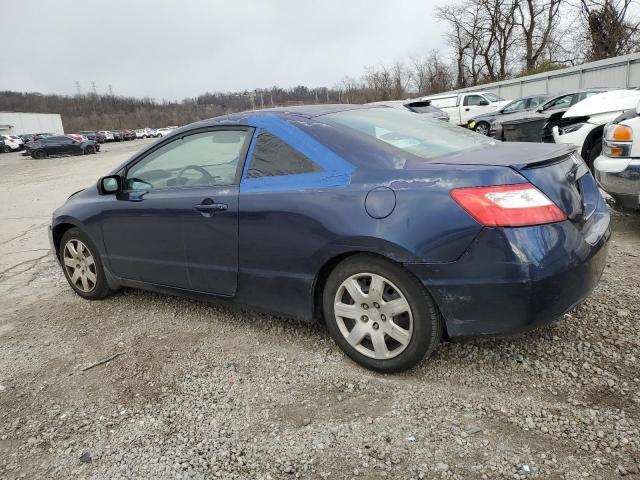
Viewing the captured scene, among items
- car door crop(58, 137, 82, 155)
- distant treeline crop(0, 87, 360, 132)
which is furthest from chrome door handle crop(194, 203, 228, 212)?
distant treeline crop(0, 87, 360, 132)

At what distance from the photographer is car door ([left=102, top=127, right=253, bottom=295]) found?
3.15 metres

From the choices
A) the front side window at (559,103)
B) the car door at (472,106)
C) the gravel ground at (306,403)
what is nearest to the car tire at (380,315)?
the gravel ground at (306,403)

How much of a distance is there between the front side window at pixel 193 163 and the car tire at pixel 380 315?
0.99 meters

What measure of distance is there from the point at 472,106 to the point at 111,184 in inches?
862

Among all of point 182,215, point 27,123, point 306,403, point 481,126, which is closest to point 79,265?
point 182,215

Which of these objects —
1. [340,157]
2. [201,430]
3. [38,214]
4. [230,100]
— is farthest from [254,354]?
[230,100]

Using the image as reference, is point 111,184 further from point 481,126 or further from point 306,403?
point 481,126

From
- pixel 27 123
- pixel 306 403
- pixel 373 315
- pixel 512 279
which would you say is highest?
pixel 27 123

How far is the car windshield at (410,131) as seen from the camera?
9.41 ft

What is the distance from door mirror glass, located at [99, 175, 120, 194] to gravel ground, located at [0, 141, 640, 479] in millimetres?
1039

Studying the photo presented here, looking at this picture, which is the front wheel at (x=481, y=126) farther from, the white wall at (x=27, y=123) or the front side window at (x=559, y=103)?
the white wall at (x=27, y=123)

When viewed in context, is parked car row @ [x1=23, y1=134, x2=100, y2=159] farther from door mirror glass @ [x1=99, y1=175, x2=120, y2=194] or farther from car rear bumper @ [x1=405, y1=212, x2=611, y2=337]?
car rear bumper @ [x1=405, y1=212, x2=611, y2=337]

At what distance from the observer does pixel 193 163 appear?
3.52m

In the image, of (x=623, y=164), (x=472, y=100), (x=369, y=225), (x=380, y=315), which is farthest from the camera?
(x=472, y=100)
